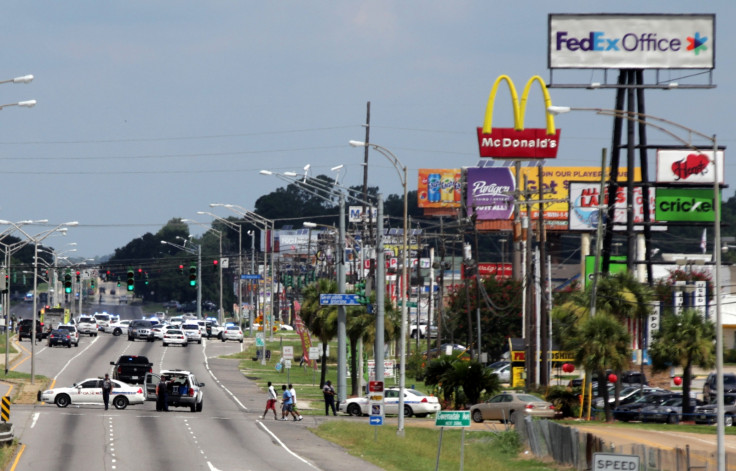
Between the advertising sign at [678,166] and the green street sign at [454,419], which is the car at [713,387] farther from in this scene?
the green street sign at [454,419]

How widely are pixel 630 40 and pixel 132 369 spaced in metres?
31.7

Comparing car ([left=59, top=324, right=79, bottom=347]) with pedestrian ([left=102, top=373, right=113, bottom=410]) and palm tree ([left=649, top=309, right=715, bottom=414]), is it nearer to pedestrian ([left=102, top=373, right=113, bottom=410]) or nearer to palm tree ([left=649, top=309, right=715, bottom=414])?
pedestrian ([left=102, top=373, right=113, bottom=410])

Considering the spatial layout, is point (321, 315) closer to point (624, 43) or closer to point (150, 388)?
point (150, 388)

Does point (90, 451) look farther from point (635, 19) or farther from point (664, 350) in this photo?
point (635, 19)

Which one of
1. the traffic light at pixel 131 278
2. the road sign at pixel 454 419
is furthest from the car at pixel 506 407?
the traffic light at pixel 131 278

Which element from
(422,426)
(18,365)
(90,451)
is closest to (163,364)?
(18,365)

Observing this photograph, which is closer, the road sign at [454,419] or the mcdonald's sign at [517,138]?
the road sign at [454,419]

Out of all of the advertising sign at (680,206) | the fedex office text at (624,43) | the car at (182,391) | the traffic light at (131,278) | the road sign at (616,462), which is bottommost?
the car at (182,391)

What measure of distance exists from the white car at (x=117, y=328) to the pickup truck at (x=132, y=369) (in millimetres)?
50337

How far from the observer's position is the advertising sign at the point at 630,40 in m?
64.9

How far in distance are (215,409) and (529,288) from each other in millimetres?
17376

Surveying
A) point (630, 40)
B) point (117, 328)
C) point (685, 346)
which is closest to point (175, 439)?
point (685, 346)

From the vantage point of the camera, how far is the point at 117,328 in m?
114

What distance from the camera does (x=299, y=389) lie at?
70.9 m
